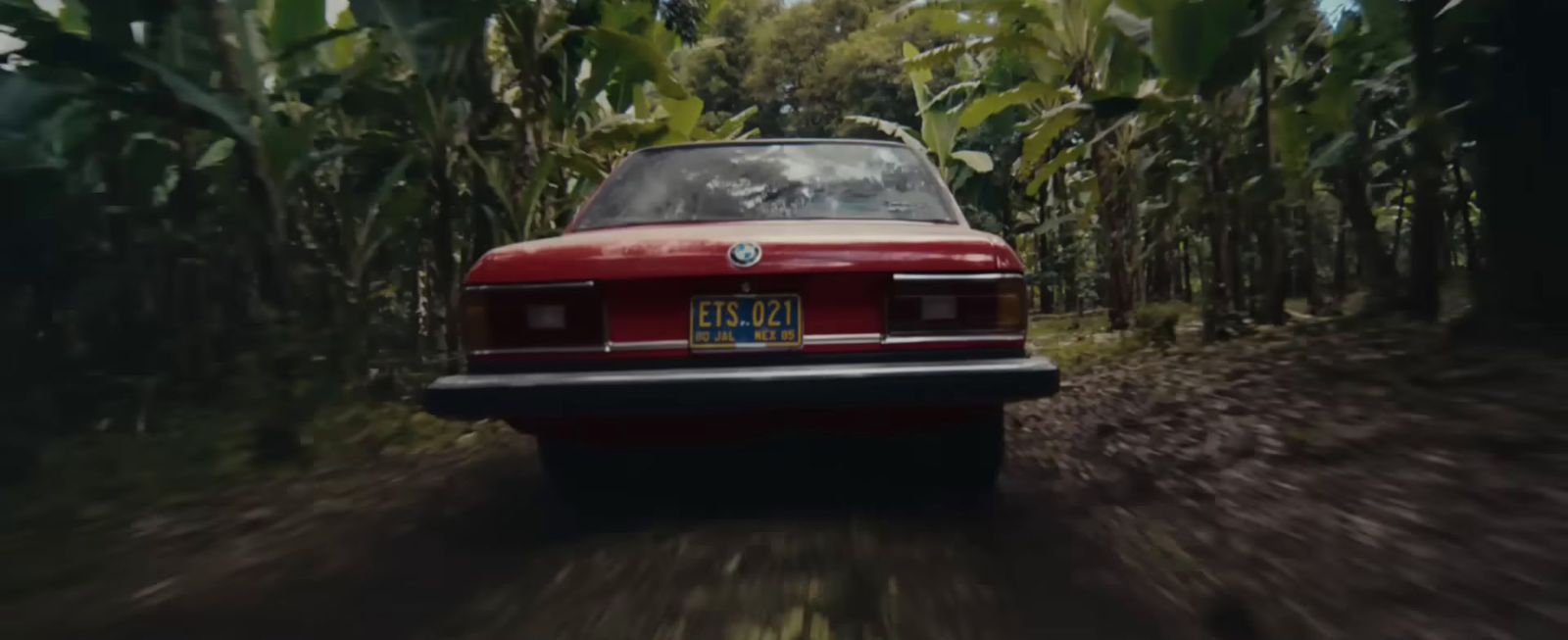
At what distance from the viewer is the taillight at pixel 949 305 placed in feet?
11.8

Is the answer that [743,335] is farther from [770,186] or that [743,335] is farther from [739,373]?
[770,186]

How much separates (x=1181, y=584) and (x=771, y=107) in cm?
2756

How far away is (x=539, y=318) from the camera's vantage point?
361cm

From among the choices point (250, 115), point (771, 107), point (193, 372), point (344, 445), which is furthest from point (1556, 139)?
point (771, 107)

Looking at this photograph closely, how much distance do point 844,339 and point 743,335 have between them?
29cm

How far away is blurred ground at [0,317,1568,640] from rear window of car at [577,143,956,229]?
99 cm

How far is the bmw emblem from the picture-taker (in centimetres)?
354

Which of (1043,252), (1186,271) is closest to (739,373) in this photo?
(1186,271)

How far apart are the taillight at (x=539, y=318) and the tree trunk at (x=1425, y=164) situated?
447 cm

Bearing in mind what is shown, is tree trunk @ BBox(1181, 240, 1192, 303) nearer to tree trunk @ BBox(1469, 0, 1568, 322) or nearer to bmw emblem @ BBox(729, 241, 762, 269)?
tree trunk @ BBox(1469, 0, 1568, 322)

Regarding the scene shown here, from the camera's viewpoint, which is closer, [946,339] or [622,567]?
[622,567]

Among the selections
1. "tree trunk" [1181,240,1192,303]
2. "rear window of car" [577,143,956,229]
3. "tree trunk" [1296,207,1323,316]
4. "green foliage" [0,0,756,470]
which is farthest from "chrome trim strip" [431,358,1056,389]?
"tree trunk" [1181,240,1192,303]

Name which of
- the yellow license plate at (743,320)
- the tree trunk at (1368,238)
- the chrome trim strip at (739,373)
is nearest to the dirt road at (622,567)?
the chrome trim strip at (739,373)

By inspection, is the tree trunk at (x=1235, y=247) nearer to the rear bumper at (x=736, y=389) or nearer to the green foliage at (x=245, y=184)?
the green foliage at (x=245, y=184)
